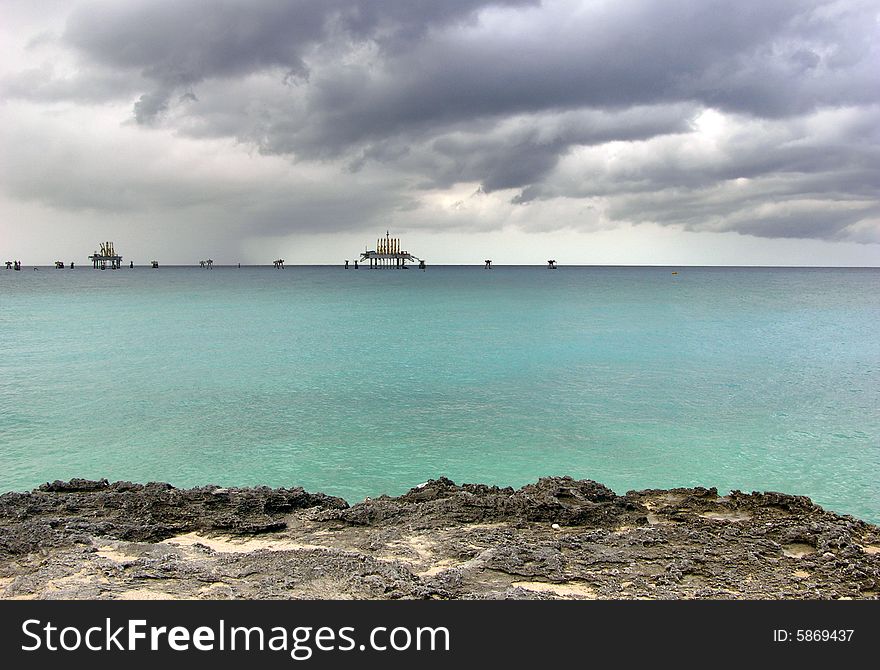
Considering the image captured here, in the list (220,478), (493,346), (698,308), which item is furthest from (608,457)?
(698,308)

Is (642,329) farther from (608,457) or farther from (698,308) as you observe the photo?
(608,457)

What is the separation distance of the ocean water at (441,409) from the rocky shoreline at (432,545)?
2.63 m

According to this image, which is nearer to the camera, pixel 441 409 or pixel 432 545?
pixel 432 545

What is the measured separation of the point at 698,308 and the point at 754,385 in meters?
42.7

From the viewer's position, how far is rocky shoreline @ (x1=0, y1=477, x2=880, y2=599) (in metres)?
6.34

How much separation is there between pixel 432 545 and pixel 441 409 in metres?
10.3

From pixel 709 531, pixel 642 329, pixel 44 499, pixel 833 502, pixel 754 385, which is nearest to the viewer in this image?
pixel 709 531

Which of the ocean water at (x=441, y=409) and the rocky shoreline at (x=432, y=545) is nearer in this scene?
the rocky shoreline at (x=432, y=545)

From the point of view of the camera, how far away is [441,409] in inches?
703

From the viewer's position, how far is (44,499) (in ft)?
30.2

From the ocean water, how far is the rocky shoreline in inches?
103

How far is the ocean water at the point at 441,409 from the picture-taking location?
12.8 m

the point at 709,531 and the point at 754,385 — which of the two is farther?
the point at 754,385

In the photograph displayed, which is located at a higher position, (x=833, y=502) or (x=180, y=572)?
(x=180, y=572)
